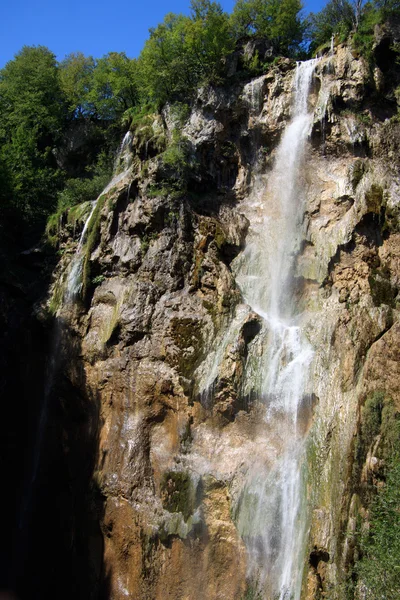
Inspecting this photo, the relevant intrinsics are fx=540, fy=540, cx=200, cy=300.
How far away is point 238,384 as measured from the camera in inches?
608

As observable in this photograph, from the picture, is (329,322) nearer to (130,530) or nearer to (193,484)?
(193,484)

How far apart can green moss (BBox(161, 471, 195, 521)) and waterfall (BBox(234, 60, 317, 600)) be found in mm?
1489

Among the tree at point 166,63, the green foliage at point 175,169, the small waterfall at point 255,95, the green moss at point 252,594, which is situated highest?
the tree at point 166,63

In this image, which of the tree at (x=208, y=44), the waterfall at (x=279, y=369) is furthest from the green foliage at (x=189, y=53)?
the waterfall at (x=279, y=369)

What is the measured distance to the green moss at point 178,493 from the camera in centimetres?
1486

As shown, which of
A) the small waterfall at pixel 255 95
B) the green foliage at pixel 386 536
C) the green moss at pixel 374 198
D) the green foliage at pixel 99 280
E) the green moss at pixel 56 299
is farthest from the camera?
the small waterfall at pixel 255 95

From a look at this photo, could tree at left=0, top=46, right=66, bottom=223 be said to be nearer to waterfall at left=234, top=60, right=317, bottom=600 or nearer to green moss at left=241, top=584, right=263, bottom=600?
waterfall at left=234, top=60, right=317, bottom=600

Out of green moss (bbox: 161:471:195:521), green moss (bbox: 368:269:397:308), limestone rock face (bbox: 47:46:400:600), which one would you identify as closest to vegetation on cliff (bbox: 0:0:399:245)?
limestone rock face (bbox: 47:46:400:600)

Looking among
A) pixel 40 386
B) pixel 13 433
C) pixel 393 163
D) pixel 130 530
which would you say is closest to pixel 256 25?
pixel 393 163

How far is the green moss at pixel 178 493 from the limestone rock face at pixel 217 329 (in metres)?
0.04

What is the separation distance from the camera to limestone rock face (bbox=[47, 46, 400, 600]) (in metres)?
13.9

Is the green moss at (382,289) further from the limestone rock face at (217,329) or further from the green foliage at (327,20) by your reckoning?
the green foliage at (327,20)

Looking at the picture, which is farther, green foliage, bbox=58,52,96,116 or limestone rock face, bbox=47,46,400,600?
green foliage, bbox=58,52,96,116

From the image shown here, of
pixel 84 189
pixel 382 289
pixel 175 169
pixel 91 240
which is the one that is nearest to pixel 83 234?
pixel 91 240
